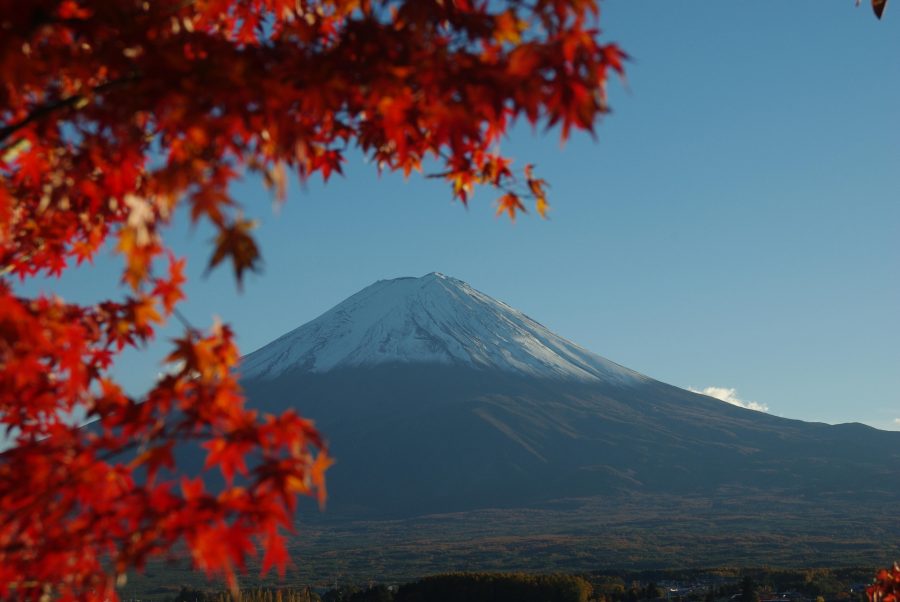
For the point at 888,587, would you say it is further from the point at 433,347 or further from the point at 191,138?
the point at 433,347

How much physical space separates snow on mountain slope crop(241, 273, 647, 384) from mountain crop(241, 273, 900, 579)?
0.48 metres

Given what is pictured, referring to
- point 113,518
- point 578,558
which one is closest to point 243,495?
point 113,518

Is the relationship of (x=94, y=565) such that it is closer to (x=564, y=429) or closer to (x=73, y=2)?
(x=73, y=2)

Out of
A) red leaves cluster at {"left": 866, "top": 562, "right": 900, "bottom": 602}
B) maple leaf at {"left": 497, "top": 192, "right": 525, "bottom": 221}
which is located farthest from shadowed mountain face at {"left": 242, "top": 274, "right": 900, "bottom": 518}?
maple leaf at {"left": 497, "top": 192, "right": 525, "bottom": 221}

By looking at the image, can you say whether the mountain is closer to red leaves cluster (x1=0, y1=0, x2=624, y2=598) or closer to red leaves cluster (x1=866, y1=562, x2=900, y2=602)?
red leaves cluster (x1=866, y1=562, x2=900, y2=602)

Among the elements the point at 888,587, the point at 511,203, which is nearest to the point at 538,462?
the point at 888,587

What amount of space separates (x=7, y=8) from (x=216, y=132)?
0.71m

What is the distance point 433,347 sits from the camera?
17975 centimetres

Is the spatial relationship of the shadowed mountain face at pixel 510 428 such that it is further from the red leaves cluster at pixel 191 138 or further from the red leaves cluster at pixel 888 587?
the red leaves cluster at pixel 191 138

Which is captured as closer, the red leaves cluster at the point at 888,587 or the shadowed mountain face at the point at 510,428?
the red leaves cluster at the point at 888,587

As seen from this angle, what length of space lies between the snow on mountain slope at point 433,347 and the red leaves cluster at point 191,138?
16481cm

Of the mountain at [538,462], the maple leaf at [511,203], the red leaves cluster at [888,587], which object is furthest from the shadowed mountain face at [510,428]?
the maple leaf at [511,203]

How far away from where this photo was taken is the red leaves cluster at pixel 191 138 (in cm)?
293

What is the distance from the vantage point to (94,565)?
11.1ft
